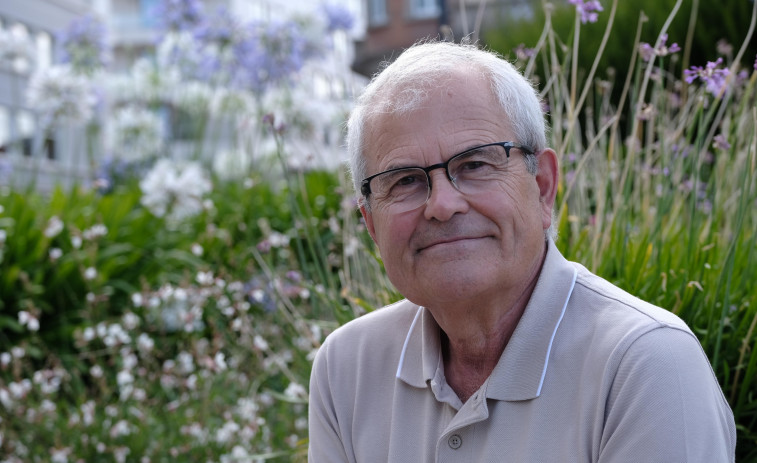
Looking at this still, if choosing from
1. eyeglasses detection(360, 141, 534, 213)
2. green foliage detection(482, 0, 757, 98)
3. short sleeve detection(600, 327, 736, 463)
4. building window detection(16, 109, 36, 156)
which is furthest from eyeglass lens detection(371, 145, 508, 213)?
building window detection(16, 109, 36, 156)

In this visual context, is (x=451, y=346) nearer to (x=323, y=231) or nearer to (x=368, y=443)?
(x=368, y=443)

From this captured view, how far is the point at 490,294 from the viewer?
1770 mm

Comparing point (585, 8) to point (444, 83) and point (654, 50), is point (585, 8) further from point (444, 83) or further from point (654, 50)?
point (444, 83)

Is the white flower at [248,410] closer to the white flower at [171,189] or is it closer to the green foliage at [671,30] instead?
the white flower at [171,189]

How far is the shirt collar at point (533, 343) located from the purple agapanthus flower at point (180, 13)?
6414mm

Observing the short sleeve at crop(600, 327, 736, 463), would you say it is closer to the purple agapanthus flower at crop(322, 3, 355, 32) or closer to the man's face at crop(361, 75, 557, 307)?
the man's face at crop(361, 75, 557, 307)

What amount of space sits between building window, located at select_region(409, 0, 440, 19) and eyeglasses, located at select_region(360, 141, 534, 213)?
3136 cm

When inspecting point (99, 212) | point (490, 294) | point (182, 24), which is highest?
point (490, 294)

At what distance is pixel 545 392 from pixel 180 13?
22.3 feet

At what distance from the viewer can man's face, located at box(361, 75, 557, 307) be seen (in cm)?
173

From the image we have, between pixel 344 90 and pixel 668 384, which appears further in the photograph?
pixel 344 90

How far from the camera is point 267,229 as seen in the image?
408 centimetres

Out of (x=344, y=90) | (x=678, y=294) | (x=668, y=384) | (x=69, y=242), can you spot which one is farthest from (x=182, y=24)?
(x=668, y=384)

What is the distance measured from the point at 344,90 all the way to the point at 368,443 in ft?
8.08
